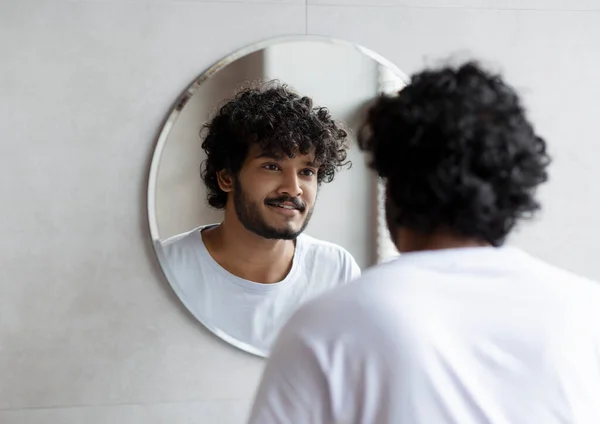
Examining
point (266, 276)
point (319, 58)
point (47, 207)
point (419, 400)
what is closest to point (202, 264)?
point (266, 276)

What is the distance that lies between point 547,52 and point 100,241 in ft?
3.20

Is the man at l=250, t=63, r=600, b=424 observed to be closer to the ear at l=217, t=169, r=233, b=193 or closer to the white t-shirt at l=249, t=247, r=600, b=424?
the white t-shirt at l=249, t=247, r=600, b=424

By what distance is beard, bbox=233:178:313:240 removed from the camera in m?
1.54

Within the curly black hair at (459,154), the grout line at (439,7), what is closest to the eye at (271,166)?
the grout line at (439,7)

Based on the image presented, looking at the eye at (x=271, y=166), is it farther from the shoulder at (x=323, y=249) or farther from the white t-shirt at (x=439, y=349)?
the white t-shirt at (x=439, y=349)

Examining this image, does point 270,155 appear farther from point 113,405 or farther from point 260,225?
point 113,405

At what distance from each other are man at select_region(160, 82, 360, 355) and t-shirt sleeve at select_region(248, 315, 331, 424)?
2.23 ft

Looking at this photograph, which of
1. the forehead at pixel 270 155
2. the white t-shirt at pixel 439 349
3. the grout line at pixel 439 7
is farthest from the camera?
the grout line at pixel 439 7

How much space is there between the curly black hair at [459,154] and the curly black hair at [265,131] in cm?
60

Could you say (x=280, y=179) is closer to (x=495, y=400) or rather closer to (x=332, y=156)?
(x=332, y=156)

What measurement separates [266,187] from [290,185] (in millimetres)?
45

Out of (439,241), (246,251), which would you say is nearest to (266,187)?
(246,251)

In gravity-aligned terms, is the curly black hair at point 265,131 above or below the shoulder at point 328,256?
above

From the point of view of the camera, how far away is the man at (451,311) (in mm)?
833
